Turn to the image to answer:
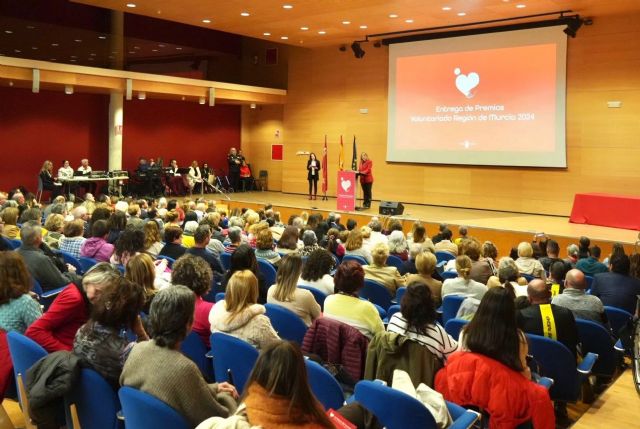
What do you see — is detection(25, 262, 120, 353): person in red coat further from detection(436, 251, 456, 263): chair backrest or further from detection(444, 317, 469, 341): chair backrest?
detection(436, 251, 456, 263): chair backrest

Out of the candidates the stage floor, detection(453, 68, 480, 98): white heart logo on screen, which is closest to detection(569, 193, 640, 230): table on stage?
the stage floor

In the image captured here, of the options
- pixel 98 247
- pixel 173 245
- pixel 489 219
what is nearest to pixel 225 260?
pixel 173 245

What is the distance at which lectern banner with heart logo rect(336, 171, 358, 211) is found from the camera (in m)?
13.8

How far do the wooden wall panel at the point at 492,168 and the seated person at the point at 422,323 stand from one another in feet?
38.1

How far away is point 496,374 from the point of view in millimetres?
2805

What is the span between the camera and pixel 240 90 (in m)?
17.8

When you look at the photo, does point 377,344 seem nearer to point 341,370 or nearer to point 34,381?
point 341,370

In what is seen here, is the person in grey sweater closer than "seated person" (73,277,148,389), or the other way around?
"seated person" (73,277,148,389)

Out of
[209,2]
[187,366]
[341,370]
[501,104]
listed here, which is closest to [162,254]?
[341,370]

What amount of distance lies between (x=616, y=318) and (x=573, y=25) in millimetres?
9967

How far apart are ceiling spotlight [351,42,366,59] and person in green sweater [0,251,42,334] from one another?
14.3 metres

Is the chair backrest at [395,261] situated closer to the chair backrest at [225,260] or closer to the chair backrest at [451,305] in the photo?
the chair backrest at [225,260]

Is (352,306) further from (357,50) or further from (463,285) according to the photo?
(357,50)

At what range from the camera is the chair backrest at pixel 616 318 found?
4.89 m
